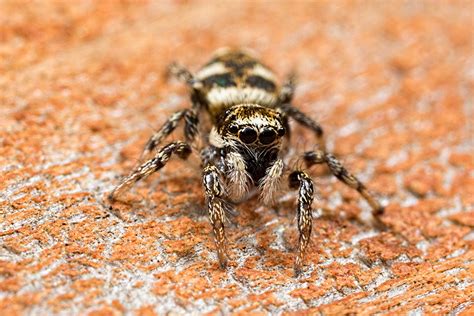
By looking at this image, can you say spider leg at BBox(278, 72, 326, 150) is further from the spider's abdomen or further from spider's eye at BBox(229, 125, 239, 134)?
spider's eye at BBox(229, 125, 239, 134)

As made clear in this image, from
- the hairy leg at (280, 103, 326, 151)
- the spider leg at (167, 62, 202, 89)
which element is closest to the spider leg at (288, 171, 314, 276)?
the hairy leg at (280, 103, 326, 151)

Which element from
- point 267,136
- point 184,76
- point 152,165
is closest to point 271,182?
point 267,136

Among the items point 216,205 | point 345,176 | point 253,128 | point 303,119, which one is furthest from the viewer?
point 303,119

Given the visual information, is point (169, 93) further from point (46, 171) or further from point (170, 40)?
point (46, 171)

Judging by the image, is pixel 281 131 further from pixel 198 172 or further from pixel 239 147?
pixel 198 172

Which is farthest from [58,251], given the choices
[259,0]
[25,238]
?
[259,0]

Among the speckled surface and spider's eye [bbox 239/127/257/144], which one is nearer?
the speckled surface

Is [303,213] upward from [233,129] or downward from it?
downward
